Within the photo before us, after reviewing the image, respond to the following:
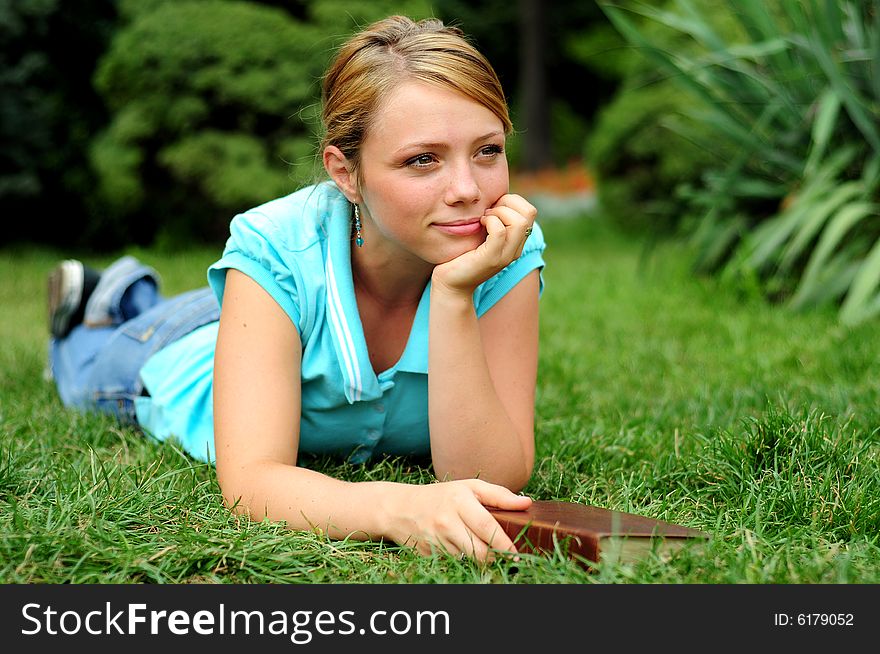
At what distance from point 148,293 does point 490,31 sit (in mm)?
13300

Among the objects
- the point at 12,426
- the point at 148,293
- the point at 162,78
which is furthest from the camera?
the point at 162,78

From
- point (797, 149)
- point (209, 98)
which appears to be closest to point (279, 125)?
point (209, 98)

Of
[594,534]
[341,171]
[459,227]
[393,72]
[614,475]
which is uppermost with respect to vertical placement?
[393,72]

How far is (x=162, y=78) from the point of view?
8086 mm

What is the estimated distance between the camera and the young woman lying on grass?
7.07ft

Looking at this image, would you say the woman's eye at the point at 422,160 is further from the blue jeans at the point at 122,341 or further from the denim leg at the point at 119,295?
the denim leg at the point at 119,295

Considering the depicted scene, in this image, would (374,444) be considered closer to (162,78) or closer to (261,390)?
(261,390)

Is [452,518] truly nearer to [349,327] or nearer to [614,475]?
[349,327]

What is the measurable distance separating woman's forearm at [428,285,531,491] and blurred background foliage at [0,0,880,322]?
297cm

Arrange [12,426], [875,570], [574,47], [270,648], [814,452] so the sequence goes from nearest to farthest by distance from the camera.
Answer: [270,648], [875,570], [814,452], [12,426], [574,47]

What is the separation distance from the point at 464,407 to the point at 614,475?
544 millimetres

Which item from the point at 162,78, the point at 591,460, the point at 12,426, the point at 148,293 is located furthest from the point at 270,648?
the point at 162,78

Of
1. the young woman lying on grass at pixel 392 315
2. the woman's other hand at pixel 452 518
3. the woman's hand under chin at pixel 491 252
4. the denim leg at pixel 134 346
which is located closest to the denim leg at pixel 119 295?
the denim leg at pixel 134 346

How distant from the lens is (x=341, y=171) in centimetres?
244
